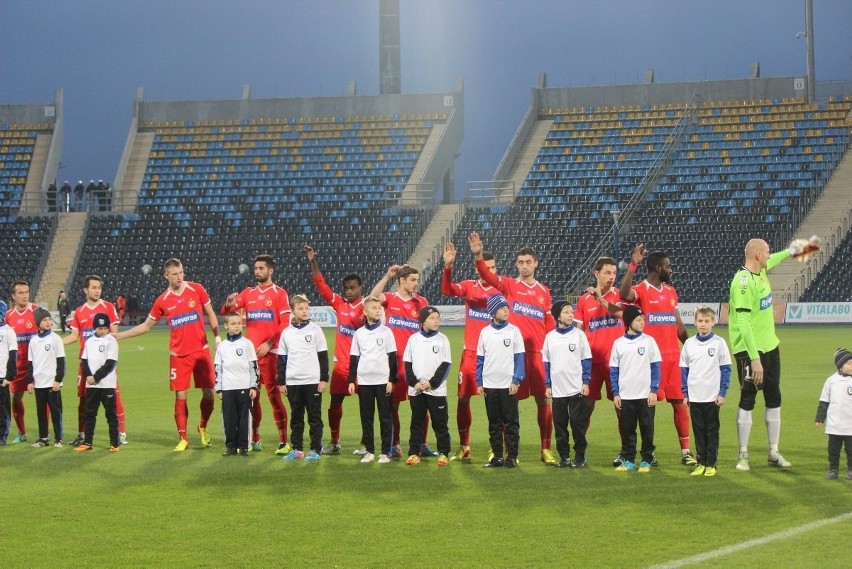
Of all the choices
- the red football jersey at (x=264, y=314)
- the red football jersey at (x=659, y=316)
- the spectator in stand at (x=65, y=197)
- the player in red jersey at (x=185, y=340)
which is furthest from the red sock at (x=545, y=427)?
the spectator in stand at (x=65, y=197)

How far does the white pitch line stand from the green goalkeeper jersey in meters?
2.55

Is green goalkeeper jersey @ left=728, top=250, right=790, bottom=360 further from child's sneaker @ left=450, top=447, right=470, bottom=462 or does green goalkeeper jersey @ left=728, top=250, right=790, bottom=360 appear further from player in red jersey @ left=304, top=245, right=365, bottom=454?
player in red jersey @ left=304, top=245, right=365, bottom=454

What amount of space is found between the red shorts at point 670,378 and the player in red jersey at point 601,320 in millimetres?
552

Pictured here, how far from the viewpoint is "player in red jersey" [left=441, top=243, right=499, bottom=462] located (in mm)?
12758

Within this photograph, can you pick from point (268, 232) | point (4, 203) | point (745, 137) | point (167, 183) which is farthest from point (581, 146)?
point (4, 203)

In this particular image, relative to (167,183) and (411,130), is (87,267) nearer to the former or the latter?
(167,183)

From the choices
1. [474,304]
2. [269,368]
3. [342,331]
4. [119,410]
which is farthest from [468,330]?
[119,410]

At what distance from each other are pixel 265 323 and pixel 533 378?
3.51 m

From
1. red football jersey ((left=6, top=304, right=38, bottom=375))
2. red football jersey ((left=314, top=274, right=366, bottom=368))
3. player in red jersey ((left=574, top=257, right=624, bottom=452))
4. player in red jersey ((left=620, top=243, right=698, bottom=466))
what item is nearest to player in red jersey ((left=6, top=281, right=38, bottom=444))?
red football jersey ((left=6, top=304, right=38, bottom=375))

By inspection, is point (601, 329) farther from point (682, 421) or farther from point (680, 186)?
point (680, 186)

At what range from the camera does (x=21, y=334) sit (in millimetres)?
15617

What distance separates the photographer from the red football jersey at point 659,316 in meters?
12.5

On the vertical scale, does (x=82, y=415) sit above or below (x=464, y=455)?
above

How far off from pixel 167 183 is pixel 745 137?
83.7ft
